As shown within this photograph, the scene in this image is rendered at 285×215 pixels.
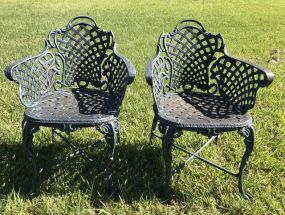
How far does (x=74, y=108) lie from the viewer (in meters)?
2.90

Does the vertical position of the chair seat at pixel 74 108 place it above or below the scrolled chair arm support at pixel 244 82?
below

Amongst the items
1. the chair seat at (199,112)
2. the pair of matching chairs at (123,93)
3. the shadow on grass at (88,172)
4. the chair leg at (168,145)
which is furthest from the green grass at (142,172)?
the chair seat at (199,112)

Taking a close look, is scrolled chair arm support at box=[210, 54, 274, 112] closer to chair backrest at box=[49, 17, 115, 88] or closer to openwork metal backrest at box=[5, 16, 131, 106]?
openwork metal backrest at box=[5, 16, 131, 106]

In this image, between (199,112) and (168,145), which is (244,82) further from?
(168,145)

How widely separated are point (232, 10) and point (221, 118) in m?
10.6

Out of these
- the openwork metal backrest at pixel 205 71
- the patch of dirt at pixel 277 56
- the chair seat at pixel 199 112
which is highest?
the openwork metal backrest at pixel 205 71

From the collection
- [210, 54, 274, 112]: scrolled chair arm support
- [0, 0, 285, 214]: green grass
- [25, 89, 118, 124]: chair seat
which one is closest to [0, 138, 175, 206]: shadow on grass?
[0, 0, 285, 214]: green grass

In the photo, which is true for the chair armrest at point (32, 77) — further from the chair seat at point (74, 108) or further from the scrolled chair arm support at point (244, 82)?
the scrolled chair arm support at point (244, 82)

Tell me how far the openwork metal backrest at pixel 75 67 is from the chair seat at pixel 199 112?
0.45 m

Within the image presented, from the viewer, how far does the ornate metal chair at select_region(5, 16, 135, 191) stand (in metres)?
2.71

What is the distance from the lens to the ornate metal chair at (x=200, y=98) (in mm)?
2675

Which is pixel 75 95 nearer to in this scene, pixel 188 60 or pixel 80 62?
pixel 80 62

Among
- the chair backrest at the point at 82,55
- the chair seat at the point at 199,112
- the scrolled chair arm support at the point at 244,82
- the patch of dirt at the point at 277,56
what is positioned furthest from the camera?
the patch of dirt at the point at 277,56

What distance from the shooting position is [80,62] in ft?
11.5
